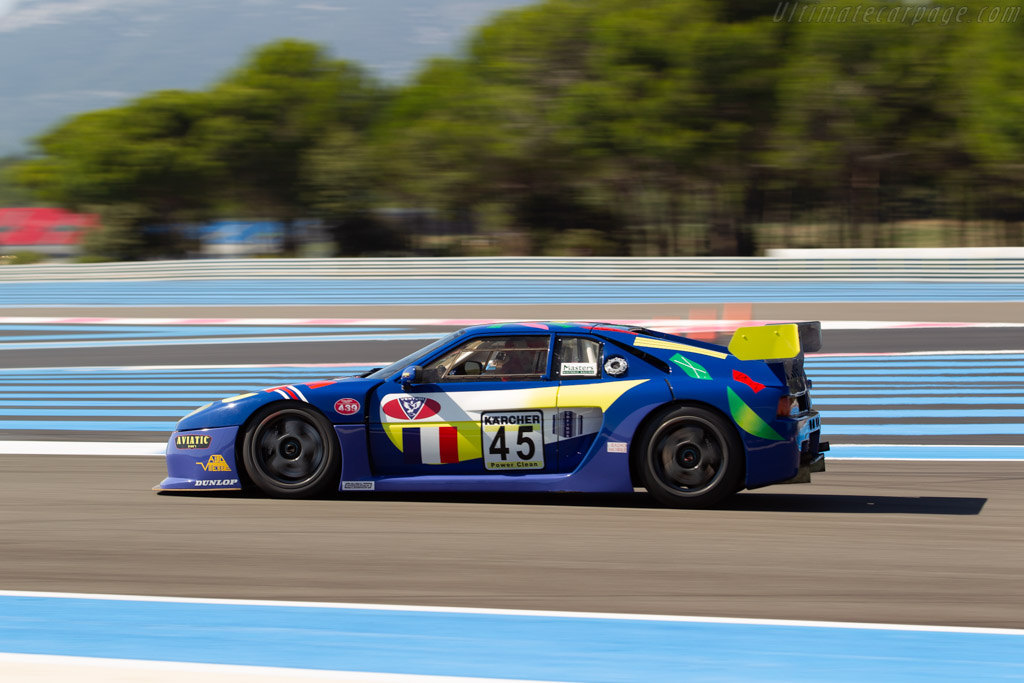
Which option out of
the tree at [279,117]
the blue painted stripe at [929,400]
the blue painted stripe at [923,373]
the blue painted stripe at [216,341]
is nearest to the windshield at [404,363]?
the blue painted stripe at [929,400]

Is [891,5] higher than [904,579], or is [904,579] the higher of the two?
[891,5]

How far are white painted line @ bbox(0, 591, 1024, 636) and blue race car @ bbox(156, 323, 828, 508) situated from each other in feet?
6.09

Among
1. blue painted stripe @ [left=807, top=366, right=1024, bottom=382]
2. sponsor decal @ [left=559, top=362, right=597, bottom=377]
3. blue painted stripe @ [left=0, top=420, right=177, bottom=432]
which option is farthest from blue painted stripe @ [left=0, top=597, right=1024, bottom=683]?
blue painted stripe @ [left=807, top=366, right=1024, bottom=382]

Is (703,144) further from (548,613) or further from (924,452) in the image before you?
(548,613)

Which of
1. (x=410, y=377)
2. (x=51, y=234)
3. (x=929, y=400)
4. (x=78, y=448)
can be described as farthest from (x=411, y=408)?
(x=51, y=234)

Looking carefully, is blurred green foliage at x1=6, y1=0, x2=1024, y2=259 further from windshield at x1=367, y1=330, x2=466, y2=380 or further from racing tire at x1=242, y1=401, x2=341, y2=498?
racing tire at x1=242, y1=401, x2=341, y2=498

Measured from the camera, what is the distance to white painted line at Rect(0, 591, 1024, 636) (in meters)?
4.41

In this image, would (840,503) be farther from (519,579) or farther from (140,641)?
(140,641)

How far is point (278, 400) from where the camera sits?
674cm

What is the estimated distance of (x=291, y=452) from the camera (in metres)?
6.82

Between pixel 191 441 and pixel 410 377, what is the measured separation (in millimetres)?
1373

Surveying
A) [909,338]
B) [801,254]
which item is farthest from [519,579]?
[801,254]

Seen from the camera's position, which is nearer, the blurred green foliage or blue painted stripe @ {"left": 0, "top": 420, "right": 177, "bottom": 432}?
blue painted stripe @ {"left": 0, "top": 420, "right": 177, "bottom": 432}

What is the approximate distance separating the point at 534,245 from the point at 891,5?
1078 centimetres
